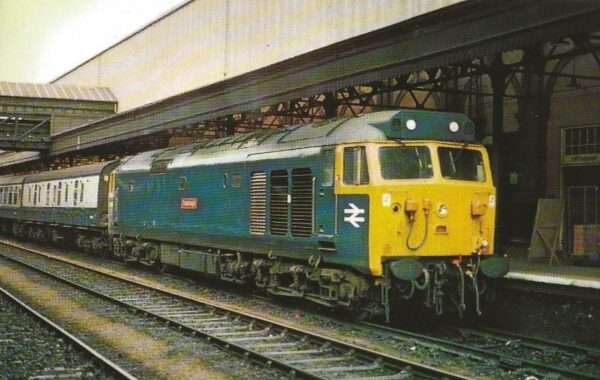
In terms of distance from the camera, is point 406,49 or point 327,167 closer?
point 327,167

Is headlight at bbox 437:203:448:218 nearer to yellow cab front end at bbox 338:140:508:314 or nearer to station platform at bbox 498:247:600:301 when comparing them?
yellow cab front end at bbox 338:140:508:314

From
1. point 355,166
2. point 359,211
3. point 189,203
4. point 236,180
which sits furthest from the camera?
point 189,203

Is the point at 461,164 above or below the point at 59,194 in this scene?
above

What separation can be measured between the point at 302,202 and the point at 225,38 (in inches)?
608

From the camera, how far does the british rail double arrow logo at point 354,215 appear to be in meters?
10.7

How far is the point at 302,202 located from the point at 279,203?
2.57ft

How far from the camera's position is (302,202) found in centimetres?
1204

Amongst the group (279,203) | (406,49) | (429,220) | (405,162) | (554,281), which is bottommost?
(554,281)

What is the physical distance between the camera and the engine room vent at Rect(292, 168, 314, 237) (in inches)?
466

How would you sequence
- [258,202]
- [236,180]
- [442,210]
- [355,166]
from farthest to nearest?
[236,180], [258,202], [355,166], [442,210]

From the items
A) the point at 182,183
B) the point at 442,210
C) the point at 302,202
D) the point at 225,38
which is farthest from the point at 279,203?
the point at 225,38

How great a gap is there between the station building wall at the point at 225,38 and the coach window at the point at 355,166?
4.74 metres

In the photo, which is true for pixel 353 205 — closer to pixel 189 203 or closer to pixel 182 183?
pixel 189 203

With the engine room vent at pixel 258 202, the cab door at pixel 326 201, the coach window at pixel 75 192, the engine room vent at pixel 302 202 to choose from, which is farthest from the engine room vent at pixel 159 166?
the coach window at pixel 75 192
